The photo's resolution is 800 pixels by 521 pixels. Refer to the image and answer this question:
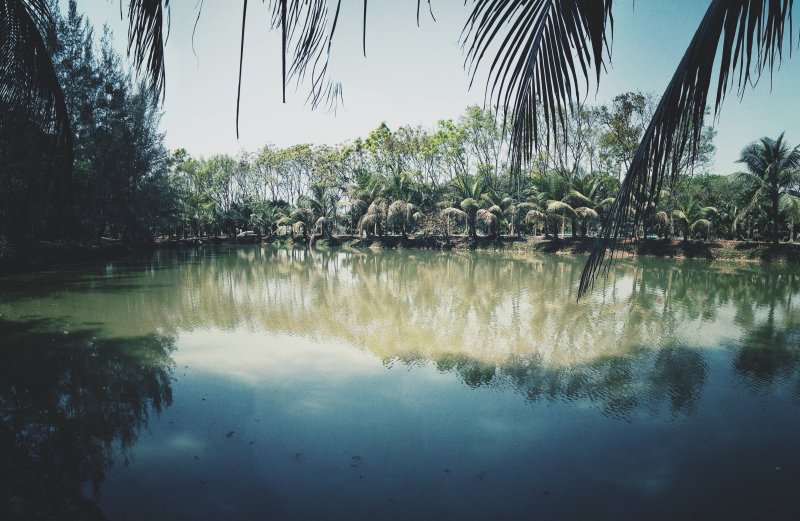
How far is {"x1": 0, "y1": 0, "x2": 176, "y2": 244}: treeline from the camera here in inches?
500

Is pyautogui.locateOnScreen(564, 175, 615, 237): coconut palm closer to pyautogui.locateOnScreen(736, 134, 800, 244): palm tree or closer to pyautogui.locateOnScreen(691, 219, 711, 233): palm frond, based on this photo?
pyautogui.locateOnScreen(691, 219, 711, 233): palm frond

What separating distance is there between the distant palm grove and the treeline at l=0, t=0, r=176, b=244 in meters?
0.06

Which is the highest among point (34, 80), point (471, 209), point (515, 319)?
point (471, 209)

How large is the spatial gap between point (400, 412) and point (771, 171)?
21761 millimetres

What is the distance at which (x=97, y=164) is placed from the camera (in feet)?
61.3

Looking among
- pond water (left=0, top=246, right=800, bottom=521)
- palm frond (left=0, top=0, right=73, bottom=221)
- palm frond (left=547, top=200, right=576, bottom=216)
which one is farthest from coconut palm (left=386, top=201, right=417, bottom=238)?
palm frond (left=0, top=0, right=73, bottom=221)

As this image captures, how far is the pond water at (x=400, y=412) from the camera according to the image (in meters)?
2.96

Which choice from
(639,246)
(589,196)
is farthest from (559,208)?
(639,246)

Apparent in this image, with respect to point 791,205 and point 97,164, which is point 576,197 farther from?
point 97,164

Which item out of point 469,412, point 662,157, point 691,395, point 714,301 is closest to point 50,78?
point 662,157

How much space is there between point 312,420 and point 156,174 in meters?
24.3

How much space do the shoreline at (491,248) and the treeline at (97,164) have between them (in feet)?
2.36

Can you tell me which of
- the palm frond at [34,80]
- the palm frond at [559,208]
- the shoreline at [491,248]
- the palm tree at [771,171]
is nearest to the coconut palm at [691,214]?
the shoreline at [491,248]

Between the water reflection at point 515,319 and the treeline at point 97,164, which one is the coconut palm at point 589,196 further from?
the treeline at point 97,164
